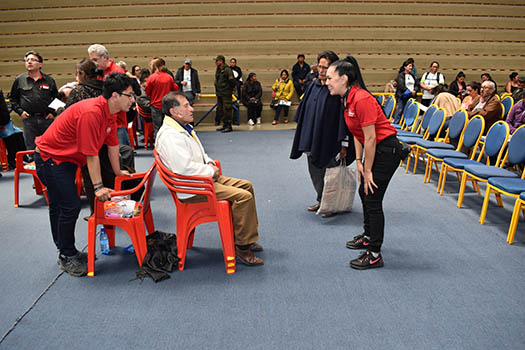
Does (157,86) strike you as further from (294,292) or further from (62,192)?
(294,292)

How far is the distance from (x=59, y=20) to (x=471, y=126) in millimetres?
10111

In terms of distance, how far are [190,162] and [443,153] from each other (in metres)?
3.04

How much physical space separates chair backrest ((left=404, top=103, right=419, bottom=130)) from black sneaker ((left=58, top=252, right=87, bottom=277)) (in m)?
5.04

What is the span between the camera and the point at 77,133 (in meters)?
2.30

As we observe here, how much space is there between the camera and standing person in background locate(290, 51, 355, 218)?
3205 mm

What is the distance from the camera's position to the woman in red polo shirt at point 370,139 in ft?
7.82

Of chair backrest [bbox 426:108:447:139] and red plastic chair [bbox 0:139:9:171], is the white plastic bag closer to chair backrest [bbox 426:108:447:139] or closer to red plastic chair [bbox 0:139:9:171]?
chair backrest [bbox 426:108:447:139]

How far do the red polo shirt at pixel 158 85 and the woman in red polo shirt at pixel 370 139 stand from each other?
12.7 feet

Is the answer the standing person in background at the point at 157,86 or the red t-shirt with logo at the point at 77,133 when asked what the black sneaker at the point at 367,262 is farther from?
the standing person in background at the point at 157,86

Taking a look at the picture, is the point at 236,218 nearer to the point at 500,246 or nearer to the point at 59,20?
the point at 500,246

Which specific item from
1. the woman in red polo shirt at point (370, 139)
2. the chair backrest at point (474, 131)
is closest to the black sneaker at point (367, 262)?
the woman in red polo shirt at point (370, 139)

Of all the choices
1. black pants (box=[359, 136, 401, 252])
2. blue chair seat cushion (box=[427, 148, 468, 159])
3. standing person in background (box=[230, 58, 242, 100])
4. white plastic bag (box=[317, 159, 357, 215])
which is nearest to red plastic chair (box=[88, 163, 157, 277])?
black pants (box=[359, 136, 401, 252])

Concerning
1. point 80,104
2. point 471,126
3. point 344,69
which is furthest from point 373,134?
point 471,126

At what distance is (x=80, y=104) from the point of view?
7.72ft
